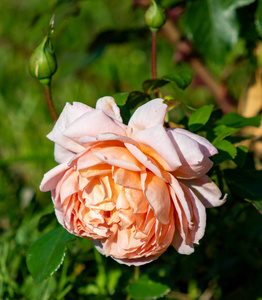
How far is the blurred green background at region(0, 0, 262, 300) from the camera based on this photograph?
3.02 ft

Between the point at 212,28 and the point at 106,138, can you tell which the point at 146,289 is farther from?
the point at 212,28

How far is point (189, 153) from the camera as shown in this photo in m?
0.53

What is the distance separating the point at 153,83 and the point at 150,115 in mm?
174

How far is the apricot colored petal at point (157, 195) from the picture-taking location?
A: 524mm

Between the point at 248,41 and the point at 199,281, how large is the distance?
1.92ft

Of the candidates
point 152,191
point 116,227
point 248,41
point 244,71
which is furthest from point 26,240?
point 244,71

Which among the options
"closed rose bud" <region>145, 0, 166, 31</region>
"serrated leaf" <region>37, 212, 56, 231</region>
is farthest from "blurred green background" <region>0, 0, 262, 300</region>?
"closed rose bud" <region>145, 0, 166, 31</region>

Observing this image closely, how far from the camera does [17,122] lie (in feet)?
5.29

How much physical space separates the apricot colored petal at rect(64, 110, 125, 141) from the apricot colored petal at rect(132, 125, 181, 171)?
3 centimetres

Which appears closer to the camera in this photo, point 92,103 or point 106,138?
point 106,138

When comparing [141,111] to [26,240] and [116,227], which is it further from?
[26,240]

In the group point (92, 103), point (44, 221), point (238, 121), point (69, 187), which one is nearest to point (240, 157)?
point (238, 121)

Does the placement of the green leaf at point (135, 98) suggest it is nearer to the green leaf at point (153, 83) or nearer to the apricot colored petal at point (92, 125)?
the green leaf at point (153, 83)

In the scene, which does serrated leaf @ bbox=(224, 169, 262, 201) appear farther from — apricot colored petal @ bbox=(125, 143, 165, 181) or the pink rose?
apricot colored petal @ bbox=(125, 143, 165, 181)
